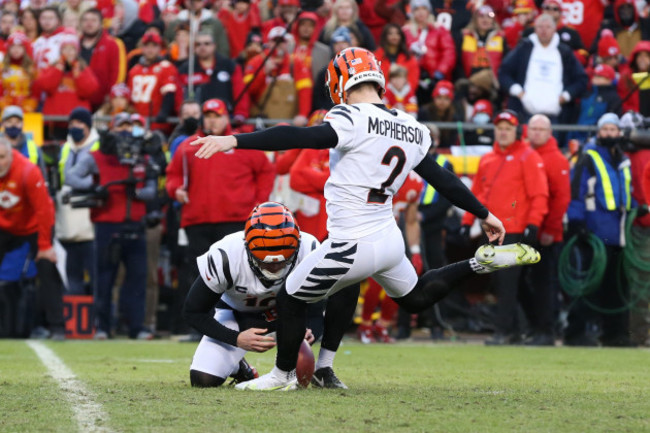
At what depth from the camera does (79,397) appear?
641cm

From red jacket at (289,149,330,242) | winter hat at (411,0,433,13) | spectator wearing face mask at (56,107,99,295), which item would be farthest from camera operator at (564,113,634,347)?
spectator wearing face mask at (56,107,99,295)

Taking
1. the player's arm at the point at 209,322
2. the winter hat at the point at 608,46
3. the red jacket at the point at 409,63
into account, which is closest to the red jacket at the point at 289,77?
the red jacket at the point at 409,63

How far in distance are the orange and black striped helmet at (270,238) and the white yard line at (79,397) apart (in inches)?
46.1

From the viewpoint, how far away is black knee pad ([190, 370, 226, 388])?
7.09 metres

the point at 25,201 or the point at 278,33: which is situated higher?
the point at 278,33

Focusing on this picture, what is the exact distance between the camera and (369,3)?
16047 millimetres

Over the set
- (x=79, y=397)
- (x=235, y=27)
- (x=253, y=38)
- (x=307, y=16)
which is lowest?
(x=79, y=397)

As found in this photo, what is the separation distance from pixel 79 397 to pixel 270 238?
1.33 metres

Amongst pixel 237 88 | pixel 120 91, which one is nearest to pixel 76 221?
pixel 120 91

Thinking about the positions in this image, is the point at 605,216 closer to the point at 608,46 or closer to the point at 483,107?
the point at 483,107

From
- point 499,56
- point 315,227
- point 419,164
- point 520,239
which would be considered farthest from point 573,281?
point 419,164

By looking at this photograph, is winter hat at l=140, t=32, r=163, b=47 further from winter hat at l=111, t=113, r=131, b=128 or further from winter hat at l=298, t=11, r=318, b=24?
winter hat at l=111, t=113, r=131, b=128

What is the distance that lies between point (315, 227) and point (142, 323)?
6.79 feet

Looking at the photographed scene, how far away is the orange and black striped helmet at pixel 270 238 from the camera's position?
21.6 feet
